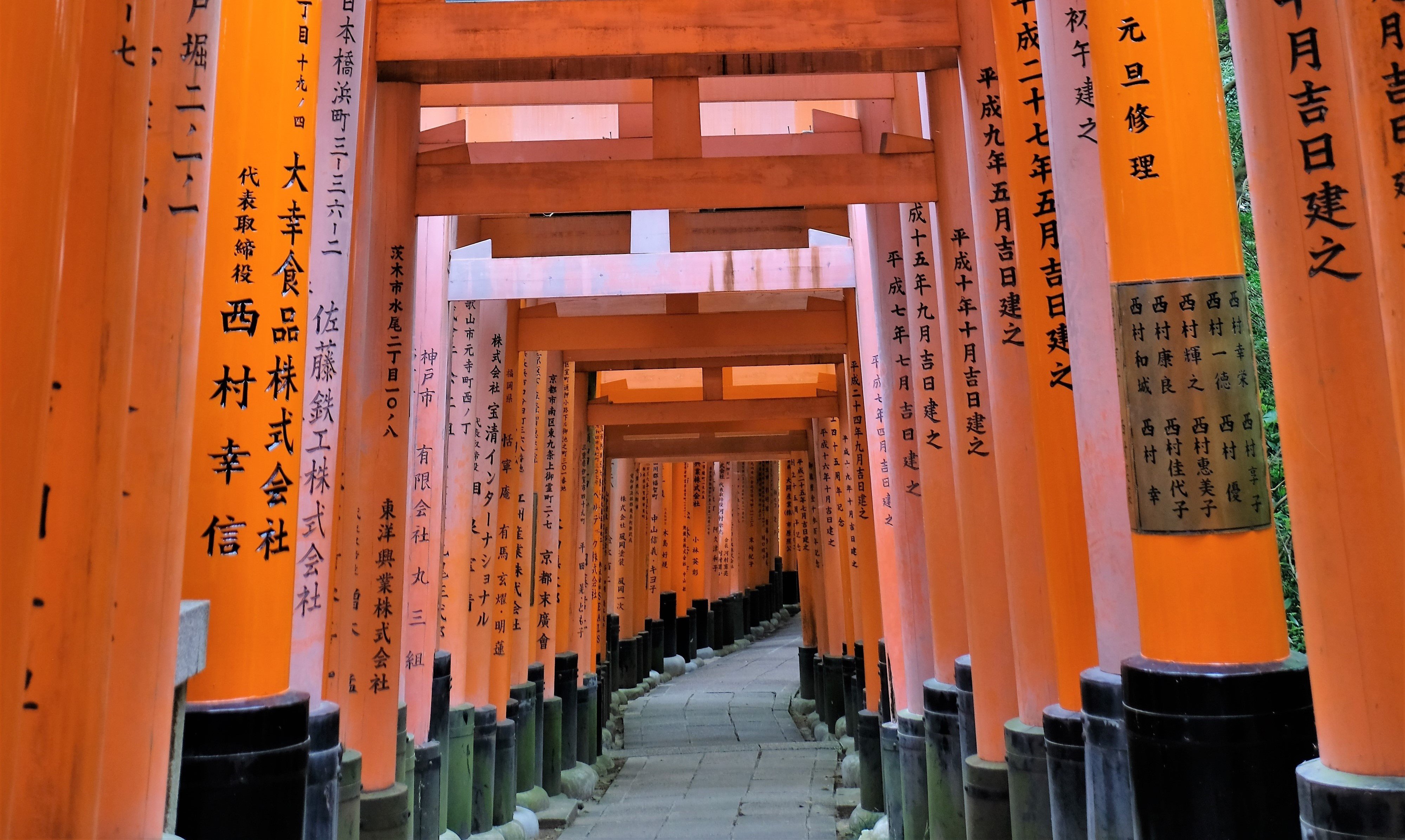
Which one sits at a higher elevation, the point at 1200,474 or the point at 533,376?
the point at 533,376

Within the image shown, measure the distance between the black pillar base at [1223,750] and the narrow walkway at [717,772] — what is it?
21.8ft

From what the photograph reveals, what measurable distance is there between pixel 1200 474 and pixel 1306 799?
0.89 metres

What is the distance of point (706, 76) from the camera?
5820 millimetres

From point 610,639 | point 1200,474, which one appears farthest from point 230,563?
point 610,639

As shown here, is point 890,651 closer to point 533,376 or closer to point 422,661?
point 422,661

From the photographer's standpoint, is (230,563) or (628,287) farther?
(628,287)

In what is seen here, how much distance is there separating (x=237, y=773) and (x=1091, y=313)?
2.96 m

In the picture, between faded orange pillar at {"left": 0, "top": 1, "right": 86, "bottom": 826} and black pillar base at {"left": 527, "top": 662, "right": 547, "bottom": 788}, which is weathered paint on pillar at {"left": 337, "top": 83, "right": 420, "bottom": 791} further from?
black pillar base at {"left": 527, "top": 662, "right": 547, "bottom": 788}

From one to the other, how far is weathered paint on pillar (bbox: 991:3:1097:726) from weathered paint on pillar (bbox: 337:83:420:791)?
306cm

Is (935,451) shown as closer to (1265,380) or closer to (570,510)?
(1265,380)

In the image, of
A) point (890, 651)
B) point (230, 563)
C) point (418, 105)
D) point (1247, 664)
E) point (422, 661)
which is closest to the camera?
point (1247, 664)

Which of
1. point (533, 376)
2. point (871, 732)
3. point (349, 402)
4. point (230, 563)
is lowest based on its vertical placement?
point (871, 732)

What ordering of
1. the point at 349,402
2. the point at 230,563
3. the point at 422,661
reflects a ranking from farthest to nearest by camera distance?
1. the point at 422,661
2. the point at 349,402
3. the point at 230,563

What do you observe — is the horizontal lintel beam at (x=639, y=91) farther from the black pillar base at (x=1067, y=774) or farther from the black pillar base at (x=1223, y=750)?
the black pillar base at (x=1223, y=750)
